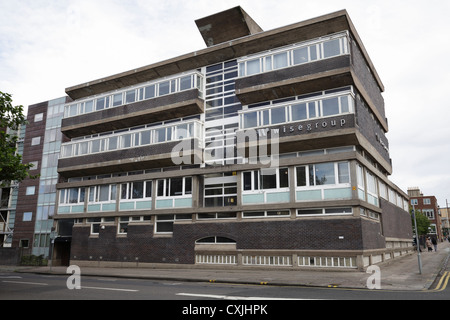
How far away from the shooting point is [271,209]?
22.5 metres

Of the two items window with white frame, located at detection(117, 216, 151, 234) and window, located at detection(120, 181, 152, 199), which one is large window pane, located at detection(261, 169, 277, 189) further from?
window with white frame, located at detection(117, 216, 151, 234)

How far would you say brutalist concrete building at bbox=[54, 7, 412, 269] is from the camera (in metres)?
21.5

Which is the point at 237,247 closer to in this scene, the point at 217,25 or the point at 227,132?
the point at 227,132

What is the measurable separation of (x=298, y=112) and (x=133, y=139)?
44.2 ft

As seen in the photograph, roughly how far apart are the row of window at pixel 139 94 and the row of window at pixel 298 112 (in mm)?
5650

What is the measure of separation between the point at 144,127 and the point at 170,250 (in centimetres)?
1042

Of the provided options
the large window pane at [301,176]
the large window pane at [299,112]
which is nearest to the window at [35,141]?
the large window pane at [299,112]

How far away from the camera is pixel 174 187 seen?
26766 mm

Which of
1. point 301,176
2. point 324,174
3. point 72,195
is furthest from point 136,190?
point 324,174

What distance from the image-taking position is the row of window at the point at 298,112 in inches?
853

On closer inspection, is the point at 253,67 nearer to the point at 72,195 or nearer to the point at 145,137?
the point at 145,137

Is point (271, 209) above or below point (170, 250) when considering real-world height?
above

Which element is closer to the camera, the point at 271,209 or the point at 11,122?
the point at 11,122
